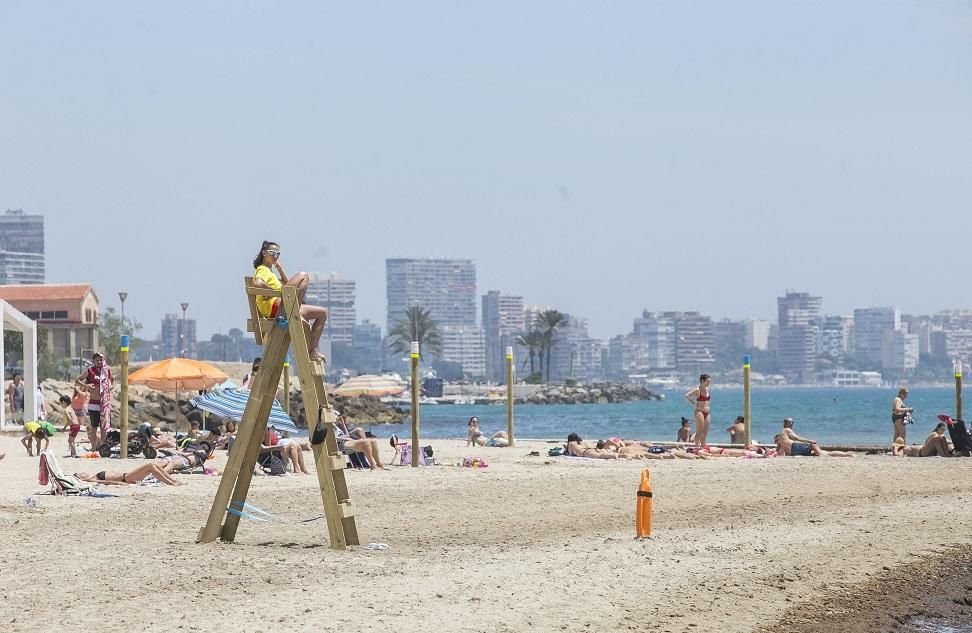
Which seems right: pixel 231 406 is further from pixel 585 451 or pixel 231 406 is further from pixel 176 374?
pixel 176 374

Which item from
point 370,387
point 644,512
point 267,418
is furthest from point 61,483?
point 370,387

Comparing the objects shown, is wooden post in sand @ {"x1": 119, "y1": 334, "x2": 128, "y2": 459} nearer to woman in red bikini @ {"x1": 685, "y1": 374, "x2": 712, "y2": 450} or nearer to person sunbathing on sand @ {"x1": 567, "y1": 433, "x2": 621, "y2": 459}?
person sunbathing on sand @ {"x1": 567, "y1": 433, "x2": 621, "y2": 459}

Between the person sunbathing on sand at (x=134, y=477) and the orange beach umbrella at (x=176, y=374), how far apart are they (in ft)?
30.0

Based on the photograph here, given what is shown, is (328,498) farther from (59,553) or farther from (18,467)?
(18,467)

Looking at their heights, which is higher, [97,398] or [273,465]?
[97,398]

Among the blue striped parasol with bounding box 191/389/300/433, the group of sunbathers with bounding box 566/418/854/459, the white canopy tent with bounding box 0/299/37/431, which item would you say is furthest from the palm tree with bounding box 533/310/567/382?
the blue striped parasol with bounding box 191/389/300/433

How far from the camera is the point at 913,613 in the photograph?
9.76 metres

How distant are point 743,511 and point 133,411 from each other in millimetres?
40013

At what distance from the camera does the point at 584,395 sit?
14188 cm

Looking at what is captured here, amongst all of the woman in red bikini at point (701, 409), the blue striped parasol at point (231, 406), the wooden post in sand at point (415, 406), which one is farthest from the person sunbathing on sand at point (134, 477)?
the woman in red bikini at point (701, 409)

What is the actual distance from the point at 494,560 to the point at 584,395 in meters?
132

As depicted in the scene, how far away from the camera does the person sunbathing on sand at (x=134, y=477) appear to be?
15.9m

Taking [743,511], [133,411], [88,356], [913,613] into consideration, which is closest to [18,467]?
[743,511]

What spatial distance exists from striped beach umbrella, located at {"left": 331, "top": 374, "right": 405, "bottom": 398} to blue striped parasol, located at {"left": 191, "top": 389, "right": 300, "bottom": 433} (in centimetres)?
1704
